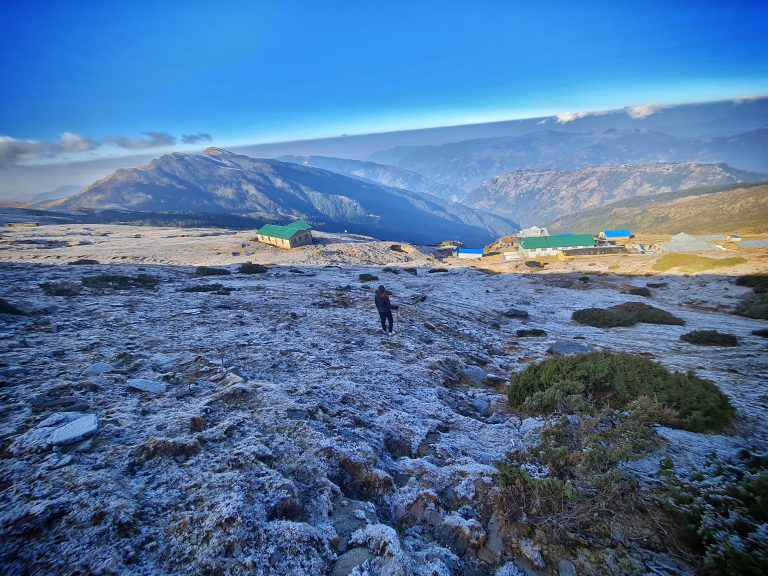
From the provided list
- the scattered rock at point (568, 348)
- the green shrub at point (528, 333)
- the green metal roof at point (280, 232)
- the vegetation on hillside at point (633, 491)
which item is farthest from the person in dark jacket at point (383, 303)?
the green metal roof at point (280, 232)

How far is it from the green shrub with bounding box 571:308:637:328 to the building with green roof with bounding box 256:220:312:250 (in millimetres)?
50027

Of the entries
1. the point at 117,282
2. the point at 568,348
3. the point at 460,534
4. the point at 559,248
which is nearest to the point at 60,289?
the point at 117,282

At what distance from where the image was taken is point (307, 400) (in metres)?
7.21

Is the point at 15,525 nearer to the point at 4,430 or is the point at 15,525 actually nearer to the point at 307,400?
the point at 4,430

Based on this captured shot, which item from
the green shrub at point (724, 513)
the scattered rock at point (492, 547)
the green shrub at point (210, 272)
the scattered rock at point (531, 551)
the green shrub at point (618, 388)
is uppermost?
the green shrub at point (724, 513)

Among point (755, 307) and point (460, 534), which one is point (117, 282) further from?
point (755, 307)

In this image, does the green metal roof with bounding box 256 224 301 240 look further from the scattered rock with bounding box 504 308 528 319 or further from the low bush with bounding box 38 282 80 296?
the scattered rock with bounding box 504 308 528 319

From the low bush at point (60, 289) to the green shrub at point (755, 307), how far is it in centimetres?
4164

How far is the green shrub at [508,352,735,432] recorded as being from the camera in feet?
23.0

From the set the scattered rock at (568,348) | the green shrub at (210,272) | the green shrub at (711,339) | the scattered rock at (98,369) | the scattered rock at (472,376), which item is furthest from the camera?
the green shrub at (210,272)

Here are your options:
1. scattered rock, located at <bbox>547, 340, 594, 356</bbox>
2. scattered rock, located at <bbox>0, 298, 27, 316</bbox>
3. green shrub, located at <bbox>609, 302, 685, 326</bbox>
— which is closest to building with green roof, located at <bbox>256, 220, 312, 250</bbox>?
scattered rock, located at <bbox>0, 298, 27, 316</bbox>

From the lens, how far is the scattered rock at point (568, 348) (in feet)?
46.9

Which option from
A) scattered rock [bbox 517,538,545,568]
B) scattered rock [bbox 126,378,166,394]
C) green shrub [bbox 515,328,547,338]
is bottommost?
green shrub [bbox 515,328,547,338]

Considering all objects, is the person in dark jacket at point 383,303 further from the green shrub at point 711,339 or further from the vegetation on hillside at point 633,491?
the green shrub at point 711,339
